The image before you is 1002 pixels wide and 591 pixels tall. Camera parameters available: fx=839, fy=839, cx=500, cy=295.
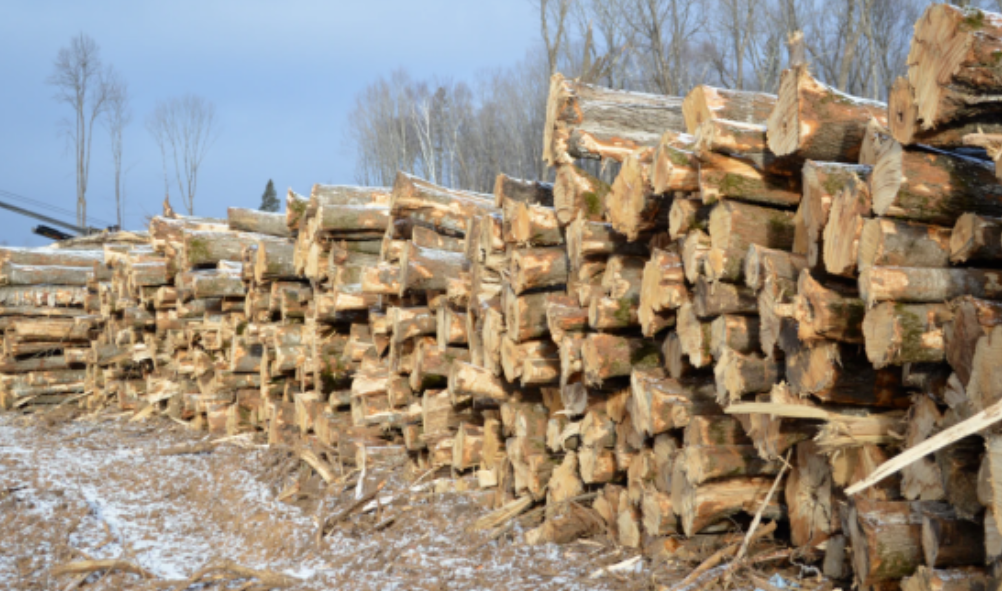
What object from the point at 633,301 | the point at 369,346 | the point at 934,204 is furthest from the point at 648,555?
the point at 369,346

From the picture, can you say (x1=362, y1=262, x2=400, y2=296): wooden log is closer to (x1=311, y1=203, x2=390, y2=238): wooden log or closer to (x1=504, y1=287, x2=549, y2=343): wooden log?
A: (x1=311, y1=203, x2=390, y2=238): wooden log

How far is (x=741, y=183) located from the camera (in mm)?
3729

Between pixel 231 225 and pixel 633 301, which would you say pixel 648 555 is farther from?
pixel 231 225

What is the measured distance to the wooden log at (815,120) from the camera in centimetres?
334

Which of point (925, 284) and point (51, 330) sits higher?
point (925, 284)

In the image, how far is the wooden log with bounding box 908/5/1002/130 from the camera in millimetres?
2645

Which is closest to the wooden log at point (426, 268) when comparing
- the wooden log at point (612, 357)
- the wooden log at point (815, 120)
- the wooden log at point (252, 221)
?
the wooden log at point (612, 357)

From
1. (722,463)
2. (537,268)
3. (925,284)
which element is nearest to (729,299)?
(722,463)

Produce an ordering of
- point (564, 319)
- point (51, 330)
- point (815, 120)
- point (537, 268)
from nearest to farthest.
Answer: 1. point (815, 120)
2. point (564, 319)
3. point (537, 268)
4. point (51, 330)

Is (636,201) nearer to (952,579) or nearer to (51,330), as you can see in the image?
(952,579)

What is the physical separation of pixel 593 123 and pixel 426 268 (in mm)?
1881

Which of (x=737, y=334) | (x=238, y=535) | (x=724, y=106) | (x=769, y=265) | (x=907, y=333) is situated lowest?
(x=238, y=535)

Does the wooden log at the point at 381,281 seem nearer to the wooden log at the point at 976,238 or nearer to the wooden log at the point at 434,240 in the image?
the wooden log at the point at 434,240

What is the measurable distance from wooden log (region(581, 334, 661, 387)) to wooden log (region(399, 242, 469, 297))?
2.11 m
